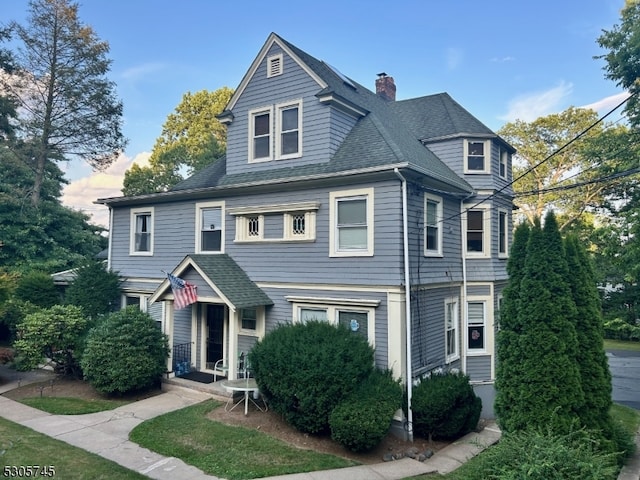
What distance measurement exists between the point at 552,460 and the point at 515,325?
2669 millimetres

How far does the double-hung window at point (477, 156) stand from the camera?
46.0 feet

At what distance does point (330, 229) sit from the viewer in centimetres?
1085

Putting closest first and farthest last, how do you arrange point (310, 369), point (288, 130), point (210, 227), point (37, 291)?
point (310, 369) < point (288, 130) < point (210, 227) < point (37, 291)

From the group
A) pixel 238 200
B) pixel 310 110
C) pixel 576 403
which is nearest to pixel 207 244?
pixel 238 200

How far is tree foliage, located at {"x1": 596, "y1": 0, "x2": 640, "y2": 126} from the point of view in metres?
15.9

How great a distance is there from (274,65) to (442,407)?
10.4 m

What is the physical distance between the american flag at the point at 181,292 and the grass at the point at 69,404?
294 cm

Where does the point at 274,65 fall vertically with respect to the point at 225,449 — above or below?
above

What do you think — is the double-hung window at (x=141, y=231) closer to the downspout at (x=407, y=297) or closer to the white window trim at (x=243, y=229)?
the white window trim at (x=243, y=229)

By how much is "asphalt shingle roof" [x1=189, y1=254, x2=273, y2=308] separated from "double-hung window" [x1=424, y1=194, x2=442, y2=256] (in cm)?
461

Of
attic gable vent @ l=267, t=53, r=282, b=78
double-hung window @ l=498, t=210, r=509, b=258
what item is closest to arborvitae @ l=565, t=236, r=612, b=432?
double-hung window @ l=498, t=210, r=509, b=258

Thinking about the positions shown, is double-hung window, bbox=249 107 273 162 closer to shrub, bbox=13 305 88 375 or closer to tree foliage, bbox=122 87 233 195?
shrub, bbox=13 305 88 375

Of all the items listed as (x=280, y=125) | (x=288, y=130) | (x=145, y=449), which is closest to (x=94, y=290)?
(x=145, y=449)

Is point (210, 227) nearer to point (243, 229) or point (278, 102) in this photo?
point (243, 229)
